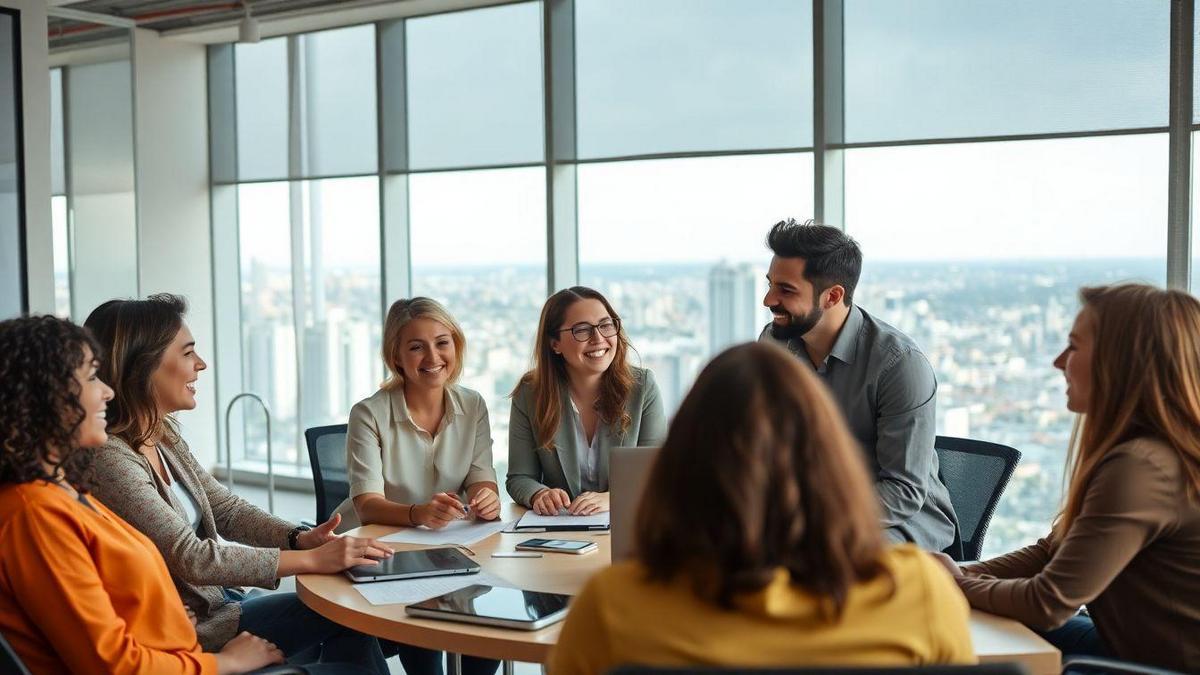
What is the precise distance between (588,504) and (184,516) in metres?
1.07

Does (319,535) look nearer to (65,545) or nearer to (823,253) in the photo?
(65,545)

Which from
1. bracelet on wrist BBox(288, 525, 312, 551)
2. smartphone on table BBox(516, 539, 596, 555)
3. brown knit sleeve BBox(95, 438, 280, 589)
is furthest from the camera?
bracelet on wrist BBox(288, 525, 312, 551)

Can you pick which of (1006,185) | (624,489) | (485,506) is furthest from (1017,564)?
(1006,185)

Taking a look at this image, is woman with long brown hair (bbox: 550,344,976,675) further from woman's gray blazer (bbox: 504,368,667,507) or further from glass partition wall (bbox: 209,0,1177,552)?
glass partition wall (bbox: 209,0,1177,552)

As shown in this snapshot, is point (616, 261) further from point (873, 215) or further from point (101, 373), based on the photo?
point (101, 373)

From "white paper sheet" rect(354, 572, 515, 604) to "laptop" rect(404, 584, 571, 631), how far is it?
6 cm

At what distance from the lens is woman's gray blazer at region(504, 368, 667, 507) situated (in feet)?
11.8

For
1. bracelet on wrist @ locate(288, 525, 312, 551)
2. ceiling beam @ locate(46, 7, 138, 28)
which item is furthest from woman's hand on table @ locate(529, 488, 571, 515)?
ceiling beam @ locate(46, 7, 138, 28)

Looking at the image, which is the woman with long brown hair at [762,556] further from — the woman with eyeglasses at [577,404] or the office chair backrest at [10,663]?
the woman with eyeglasses at [577,404]

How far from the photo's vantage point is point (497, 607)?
7.48ft

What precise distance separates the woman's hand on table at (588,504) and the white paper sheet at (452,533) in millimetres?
211

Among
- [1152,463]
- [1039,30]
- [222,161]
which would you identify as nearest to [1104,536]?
[1152,463]

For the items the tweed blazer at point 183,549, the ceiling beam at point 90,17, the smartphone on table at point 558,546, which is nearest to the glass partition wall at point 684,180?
the ceiling beam at point 90,17

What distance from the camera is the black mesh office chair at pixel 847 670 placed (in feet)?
4.15
